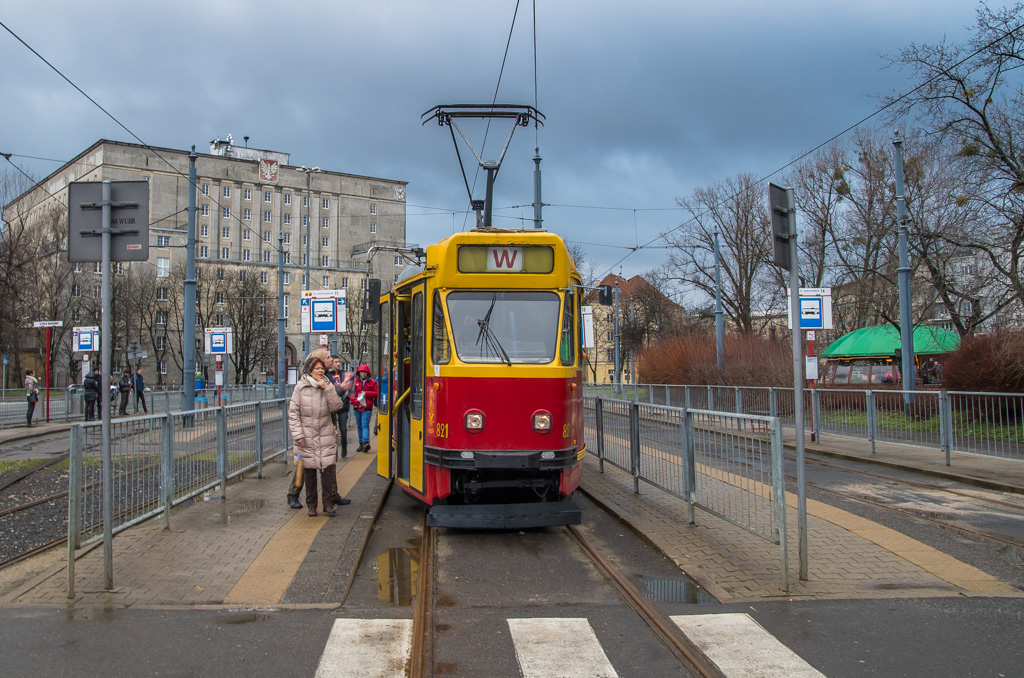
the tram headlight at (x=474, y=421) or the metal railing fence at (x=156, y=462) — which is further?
the tram headlight at (x=474, y=421)

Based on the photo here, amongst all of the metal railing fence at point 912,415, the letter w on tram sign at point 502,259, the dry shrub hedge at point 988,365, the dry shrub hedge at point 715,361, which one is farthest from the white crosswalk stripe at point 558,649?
the dry shrub hedge at point 715,361

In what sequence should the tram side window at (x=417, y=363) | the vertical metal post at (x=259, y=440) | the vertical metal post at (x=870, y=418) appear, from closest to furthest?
1. the tram side window at (x=417, y=363)
2. the vertical metal post at (x=259, y=440)
3. the vertical metal post at (x=870, y=418)

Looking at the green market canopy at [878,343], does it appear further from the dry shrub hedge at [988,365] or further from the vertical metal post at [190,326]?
the vertical metal post at [190,326]

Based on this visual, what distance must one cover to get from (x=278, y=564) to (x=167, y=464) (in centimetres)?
215

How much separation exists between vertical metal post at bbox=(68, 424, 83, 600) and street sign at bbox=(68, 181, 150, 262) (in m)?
1.36

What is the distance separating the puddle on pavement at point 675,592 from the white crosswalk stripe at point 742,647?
1.34 feet

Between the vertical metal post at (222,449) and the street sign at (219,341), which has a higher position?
the street sign at (219,341)

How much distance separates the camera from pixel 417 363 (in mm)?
8484

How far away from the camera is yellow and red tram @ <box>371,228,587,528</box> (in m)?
7.59

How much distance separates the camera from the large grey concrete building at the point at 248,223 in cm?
6725

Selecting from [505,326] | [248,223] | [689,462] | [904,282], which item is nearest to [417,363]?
[505,326]

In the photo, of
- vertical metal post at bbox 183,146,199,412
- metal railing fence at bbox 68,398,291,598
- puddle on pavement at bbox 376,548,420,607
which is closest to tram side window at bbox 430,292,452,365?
puddle on pavement at bbox 376,548,420,607

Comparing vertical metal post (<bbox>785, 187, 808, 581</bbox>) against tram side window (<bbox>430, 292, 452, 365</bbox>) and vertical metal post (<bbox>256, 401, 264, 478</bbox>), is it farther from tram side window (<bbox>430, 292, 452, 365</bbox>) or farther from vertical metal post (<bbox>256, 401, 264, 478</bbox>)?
vertical metal post (<bbox>256, 401, 264, 478</bbox>)

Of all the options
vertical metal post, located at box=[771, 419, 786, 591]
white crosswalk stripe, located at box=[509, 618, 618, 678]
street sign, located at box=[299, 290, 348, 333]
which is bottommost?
white crosswalk stripe, located at box=[509, 618, 618, 678]
